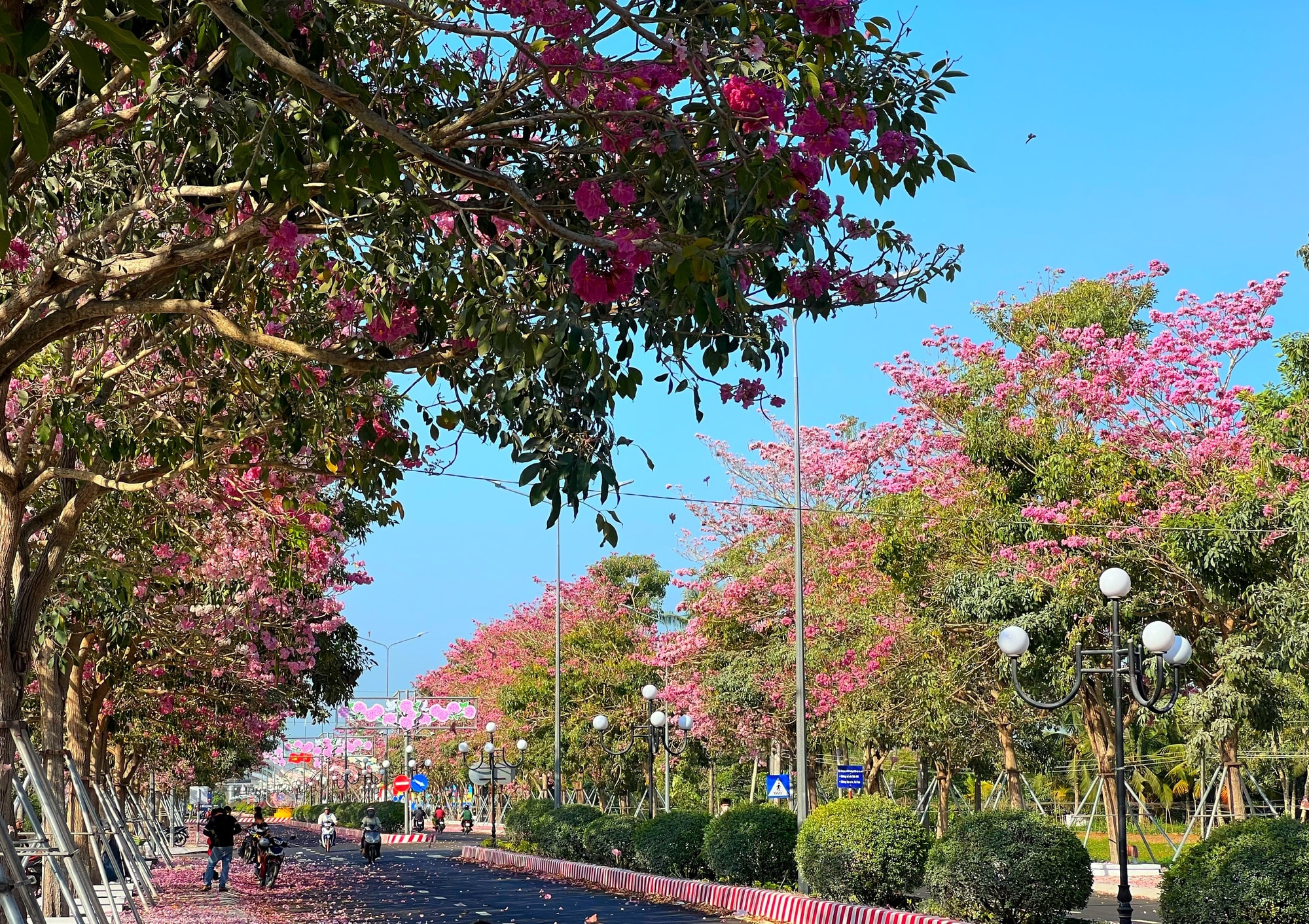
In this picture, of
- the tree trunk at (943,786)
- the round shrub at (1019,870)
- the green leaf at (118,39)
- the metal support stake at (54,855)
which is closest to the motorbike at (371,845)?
the tree trunk at (943,786)

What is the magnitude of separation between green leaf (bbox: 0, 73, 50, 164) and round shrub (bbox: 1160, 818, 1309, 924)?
12.7 m

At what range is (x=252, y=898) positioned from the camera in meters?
26.5

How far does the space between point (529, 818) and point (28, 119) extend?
35.3m

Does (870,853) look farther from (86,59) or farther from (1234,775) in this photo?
(86,59)

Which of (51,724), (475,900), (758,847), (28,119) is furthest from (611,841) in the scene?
(28,119)

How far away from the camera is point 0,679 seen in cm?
1098

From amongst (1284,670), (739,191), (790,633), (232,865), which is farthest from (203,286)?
(232,865)

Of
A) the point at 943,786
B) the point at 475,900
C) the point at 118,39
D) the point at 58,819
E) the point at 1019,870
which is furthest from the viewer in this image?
the point at 943,786

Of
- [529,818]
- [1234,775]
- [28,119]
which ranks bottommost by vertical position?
[529,818]

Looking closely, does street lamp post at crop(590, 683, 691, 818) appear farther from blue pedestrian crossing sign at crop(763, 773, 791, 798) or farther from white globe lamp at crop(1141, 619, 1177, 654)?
white globe lamp at crop(1141, 619, 1177, 654)

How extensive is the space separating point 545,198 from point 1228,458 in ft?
56.5

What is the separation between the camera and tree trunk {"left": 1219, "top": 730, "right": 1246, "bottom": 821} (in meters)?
24.2

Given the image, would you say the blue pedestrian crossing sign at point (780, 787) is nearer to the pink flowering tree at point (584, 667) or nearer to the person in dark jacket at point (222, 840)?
the person in dark jacket at point (222, 840)

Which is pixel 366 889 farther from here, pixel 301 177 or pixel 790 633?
pixel 301 177
